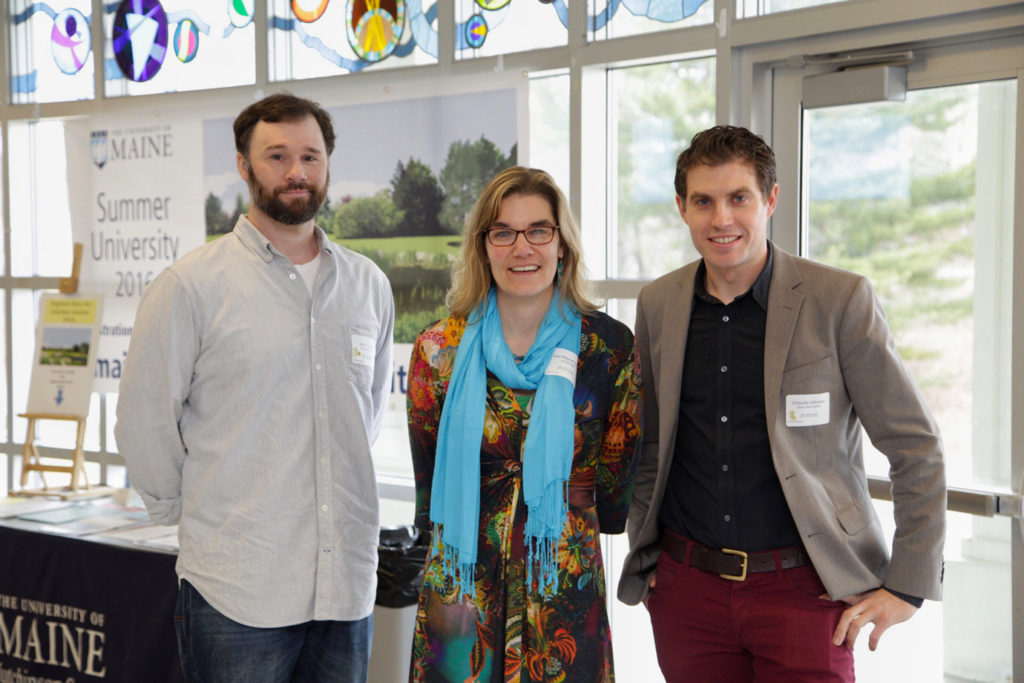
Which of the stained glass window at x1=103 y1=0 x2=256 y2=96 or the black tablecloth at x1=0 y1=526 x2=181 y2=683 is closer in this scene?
the black tablecloth at x1=0 y1=526 x2=181 y2=683

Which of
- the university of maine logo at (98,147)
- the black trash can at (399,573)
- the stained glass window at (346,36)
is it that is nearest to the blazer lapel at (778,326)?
the black trash can at (399,573)

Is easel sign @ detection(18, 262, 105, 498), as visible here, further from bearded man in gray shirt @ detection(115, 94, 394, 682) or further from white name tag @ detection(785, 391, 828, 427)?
white name tag @ detection(785, 391, 828, 427)

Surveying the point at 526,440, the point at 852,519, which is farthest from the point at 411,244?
the point at 852,519

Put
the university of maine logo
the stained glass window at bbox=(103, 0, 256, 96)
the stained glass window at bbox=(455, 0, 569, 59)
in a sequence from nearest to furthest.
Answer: the stained glass window at bbox=(455, 0, 569, 59) < the stained glass window at bbox=(103, 0, 256, 96) < the university of maine logo

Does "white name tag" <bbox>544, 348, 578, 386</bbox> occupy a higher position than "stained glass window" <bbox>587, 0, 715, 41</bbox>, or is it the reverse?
"stained glass window" <bbox>587, 0, 715, 41</bbox>

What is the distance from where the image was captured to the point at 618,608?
11.8ft

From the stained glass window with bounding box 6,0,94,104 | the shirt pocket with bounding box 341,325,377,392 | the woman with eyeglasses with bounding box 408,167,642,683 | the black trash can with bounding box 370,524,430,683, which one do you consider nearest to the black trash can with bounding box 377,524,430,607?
the black trash can with bounding box 370,524,430,683

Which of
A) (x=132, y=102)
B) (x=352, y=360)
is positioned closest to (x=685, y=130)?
(x=352, y=360)

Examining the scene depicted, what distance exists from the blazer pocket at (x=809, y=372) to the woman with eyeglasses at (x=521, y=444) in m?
0.33

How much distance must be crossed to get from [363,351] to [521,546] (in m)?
0.76

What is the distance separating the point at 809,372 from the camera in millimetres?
2125

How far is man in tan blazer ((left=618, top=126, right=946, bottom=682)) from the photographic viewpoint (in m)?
2.09

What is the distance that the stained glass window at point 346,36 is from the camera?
3.89 metres

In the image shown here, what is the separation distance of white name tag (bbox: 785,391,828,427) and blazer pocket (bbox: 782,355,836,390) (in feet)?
0.10
